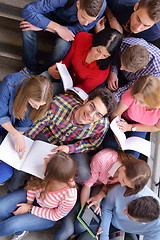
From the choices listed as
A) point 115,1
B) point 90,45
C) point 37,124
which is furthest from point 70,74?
point 115,1

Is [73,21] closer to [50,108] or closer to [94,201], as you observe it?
[50,108]

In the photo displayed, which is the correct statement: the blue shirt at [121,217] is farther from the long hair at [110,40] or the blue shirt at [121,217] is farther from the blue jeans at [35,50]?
the blue jeans at [35,50]

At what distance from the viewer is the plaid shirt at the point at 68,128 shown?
6.42 feet

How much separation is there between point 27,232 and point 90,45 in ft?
4.98

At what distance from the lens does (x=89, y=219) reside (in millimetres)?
1914

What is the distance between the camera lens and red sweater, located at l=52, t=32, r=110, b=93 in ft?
6.77

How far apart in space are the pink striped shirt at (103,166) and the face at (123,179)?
8 centimetres

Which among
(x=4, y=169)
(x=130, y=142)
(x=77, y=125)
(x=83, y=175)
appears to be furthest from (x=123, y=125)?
(x=4, y=169)

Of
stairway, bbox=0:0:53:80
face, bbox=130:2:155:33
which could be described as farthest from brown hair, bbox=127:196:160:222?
stairway, bbox=0:0:53:80

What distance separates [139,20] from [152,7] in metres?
0.13

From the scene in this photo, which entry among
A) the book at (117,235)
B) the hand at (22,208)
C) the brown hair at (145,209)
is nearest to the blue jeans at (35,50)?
the hand at (22,208)

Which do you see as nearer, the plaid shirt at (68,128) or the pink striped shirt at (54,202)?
the pink striped shirt at (54,202)

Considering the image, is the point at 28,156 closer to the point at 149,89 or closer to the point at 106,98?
the point at 106,98

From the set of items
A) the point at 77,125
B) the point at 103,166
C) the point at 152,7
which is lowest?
the point at 103,166
